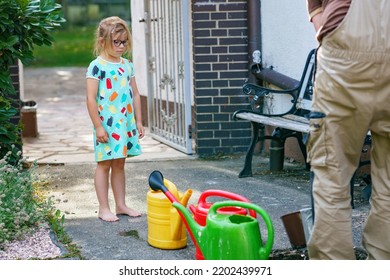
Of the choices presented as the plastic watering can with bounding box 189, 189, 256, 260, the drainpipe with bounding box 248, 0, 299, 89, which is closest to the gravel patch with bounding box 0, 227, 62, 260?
the plastic watering can with bounding box 189, 189, 256, 260

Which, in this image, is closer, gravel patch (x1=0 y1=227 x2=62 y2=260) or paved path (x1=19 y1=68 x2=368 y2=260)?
gravel patch (x1=0 y1=227 x2=62 y2=260)

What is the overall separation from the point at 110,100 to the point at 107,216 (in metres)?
0.78

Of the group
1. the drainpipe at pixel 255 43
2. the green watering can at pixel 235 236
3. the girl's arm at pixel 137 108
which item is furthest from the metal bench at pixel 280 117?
the green watering can at pixel 235 236

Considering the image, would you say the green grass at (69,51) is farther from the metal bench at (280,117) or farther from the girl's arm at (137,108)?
the girl's arm at (137,108)

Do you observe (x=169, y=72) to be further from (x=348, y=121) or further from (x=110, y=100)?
(x=348, y=121)

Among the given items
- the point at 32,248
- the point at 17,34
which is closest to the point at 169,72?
the point at 17,34

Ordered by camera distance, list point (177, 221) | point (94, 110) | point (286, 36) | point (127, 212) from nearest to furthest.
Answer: point (177, 221)
point (94, 110)
point (127, 212)
point (286, 36)

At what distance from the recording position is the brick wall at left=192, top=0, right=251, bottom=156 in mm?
8461

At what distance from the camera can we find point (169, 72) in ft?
30.2

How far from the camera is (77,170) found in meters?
7.98

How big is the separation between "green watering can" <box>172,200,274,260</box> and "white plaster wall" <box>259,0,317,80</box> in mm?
3545

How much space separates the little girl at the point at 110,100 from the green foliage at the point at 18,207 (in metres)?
0.44

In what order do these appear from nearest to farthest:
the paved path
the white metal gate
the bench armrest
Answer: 1. the paved path
2. the bench armrest
3. the white metal gate

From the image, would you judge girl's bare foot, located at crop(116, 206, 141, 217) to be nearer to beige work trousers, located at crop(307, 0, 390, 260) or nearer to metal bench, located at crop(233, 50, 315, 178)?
metal bench, located at crop(233, 50, 315, 178)
